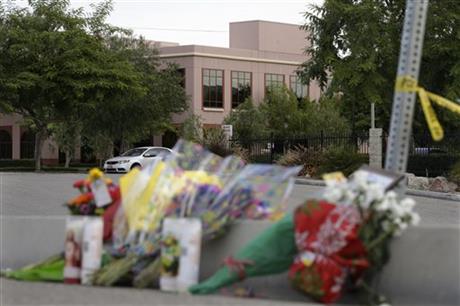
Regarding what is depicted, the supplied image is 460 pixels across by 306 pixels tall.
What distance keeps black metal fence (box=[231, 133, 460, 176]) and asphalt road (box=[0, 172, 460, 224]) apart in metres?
7.34

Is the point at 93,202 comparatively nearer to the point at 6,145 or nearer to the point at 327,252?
the point at 327,252

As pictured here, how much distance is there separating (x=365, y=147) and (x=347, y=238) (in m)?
27.4

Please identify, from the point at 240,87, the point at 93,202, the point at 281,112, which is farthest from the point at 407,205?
the point at 240,87

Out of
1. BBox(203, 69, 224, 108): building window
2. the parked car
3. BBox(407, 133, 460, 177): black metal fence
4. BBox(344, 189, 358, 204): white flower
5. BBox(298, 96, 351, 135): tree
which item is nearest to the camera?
BBox(344, 189, 358, 204): white flower

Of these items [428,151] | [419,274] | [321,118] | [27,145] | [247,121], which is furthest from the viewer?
[27,145]

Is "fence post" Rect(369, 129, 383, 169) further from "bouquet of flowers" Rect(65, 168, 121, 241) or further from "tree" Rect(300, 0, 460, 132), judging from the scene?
"bouquet of flowers" Rect(65, 168, 121, 241)

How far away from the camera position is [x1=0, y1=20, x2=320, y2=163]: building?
6638cm

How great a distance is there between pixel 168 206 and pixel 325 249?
63.5 inches

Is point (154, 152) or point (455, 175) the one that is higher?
point (154, 152)

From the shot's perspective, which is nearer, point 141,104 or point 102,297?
point 102,297

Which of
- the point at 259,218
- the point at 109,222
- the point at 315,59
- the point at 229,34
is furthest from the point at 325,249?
the point at 229,34

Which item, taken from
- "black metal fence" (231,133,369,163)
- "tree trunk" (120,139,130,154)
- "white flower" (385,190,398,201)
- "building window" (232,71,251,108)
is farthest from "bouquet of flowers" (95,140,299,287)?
"building window" (232,71,251,108)

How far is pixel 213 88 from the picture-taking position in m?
68.0

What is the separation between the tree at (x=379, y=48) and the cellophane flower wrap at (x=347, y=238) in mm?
23255
